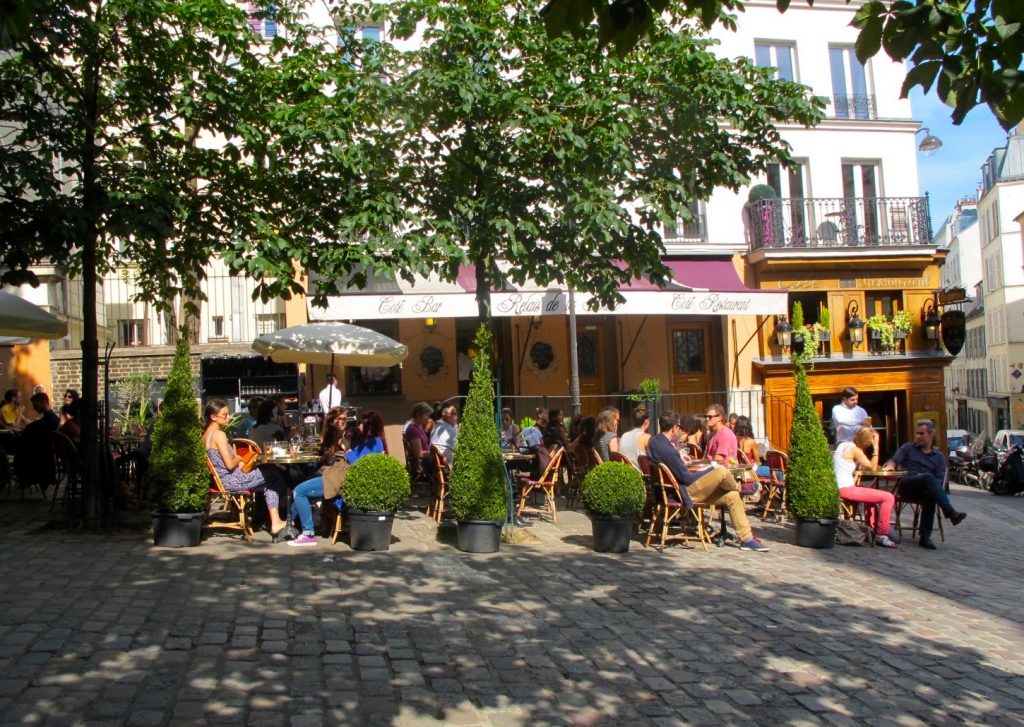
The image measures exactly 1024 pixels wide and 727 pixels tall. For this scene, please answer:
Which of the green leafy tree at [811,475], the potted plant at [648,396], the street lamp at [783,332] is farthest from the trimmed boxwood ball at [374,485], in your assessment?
the street lamp at [783,332]

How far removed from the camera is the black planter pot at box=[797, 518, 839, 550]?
10492 millimetres

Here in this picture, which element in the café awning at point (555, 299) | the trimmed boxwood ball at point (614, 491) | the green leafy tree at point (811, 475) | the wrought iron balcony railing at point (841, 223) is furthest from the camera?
the wrought iron balcony railing at point (841, 223)

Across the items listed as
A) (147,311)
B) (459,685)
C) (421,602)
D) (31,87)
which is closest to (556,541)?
(421,602)

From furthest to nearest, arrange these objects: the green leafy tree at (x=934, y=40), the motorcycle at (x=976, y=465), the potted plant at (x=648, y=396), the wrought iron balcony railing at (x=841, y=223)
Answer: the motorcycle at (x=976, y=465)
the wrought iron balcony railing at (x=841, y=223)
the potted plant at (x=648, y=396)
the green leafy tree at (x=934, y=40)

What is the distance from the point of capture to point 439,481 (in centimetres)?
1110

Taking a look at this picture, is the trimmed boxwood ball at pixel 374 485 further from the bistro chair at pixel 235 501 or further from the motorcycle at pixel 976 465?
the motorcycle at pixel 976 465

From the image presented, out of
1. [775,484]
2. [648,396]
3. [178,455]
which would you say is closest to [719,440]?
[775,484]

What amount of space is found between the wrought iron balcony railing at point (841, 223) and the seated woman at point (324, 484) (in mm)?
14555

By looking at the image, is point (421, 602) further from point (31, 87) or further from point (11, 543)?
point (31, 87)

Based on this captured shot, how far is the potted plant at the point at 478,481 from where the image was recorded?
30.7ft

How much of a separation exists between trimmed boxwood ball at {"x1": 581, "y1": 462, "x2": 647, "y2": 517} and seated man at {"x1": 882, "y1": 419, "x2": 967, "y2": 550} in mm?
3782

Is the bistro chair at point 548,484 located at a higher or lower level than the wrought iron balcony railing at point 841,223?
lower

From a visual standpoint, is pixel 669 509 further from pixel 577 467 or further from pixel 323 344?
pixel 323 344

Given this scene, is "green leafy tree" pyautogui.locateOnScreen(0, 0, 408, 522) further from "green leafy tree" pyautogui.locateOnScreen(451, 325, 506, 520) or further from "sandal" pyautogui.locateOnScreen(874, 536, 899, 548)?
"sandal" pyautogui.locateOnScreen(874, 536, 899, 548)
